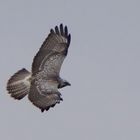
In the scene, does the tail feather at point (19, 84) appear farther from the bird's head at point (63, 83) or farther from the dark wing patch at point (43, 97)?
the bird's head at point (63, 83)

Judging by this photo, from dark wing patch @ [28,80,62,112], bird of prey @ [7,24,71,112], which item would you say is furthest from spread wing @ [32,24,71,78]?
dark wing patch @ [28,80,62,112]

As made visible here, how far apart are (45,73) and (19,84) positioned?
82 cm

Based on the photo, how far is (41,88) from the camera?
69.2 feet

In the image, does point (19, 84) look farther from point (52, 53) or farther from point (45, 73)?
point (52, 53)

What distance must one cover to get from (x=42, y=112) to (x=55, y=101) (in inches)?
37.7

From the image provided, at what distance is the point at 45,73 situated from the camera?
2206 cm

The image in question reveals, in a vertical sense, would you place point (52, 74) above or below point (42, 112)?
above

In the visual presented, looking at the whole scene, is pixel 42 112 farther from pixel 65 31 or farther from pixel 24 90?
pixel 65 31

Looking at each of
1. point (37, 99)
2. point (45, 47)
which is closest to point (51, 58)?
point (45, 47)

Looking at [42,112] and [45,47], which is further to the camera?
[45,47]

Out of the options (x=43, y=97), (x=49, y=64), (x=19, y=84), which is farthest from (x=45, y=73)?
(x=43, y=97)

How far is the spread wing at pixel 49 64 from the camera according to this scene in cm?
2089

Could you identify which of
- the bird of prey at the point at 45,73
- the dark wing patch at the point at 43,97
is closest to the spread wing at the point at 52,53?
the bird of prey at the point at 45,73

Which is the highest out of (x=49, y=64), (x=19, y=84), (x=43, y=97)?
(x=49, y=64)
